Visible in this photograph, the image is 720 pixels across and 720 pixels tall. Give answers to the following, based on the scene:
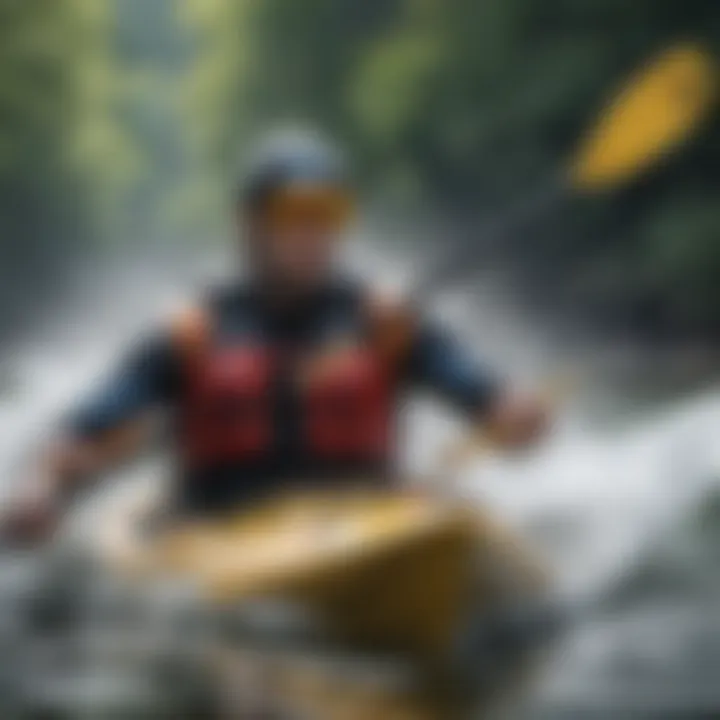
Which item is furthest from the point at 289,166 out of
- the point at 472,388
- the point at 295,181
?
the point at 472,388

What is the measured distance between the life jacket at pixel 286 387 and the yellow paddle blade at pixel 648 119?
0.12m

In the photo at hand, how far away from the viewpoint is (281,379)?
3.39ft

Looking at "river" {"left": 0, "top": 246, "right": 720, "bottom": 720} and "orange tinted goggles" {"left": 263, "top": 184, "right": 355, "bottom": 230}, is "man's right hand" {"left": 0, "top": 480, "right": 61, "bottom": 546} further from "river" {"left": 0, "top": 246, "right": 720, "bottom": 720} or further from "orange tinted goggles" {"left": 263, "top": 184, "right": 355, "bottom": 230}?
"orange tinted goggles" {"left": 263, "top": 184, "right": 355, "bottom": 230}

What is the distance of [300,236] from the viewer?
102cm

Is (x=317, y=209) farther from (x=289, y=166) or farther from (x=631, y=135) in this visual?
(x=631, y=135)

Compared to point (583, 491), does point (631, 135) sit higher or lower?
higher

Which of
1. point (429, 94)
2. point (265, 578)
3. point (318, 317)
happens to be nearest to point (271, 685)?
point (265, 578)

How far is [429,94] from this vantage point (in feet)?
3.53

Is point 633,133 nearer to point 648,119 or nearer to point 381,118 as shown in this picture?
point 648,119

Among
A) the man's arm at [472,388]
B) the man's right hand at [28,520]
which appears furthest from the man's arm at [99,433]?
the man's arm at [472,388]

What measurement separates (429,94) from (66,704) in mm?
311

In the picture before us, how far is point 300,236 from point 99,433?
0.12m

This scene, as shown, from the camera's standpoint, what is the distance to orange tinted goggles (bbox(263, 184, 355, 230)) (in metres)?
1.02

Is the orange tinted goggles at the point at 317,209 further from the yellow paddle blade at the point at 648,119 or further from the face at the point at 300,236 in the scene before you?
the yellow paddle blade at the point at 648,119
